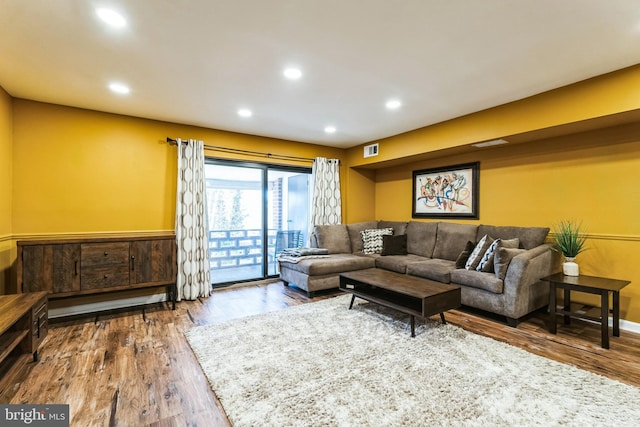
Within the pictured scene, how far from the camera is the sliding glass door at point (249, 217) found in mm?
4730

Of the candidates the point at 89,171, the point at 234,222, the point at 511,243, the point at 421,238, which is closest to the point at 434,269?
the point at 511,243

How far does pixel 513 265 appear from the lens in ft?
10.1

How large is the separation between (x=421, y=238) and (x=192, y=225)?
356cm

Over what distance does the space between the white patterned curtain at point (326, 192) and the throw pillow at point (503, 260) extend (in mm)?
3007

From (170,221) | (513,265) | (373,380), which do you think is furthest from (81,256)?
(513,265)

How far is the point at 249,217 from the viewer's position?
16.4 ft

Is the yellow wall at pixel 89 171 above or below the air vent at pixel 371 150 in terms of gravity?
below

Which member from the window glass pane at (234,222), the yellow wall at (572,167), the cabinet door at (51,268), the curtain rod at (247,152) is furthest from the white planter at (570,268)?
the cabinet door at (51,268)

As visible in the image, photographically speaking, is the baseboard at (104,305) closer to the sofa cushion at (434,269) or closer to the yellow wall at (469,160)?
the yellow wall at (469,160)

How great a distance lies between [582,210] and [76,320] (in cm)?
591

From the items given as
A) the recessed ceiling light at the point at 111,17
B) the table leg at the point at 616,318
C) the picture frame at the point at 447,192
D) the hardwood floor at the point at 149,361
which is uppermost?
the recessed ceiling light at the point at 111,17

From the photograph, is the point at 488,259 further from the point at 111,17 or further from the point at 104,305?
the point at 104,305

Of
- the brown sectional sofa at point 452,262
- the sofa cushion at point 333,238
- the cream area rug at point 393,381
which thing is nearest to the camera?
the cream area rug at point 393,381

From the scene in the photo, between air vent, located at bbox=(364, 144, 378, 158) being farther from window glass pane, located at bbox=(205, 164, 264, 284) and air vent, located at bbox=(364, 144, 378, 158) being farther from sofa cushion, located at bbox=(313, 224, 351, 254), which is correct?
window glass pane, located at bbox=(205, 164, 264, 284)
